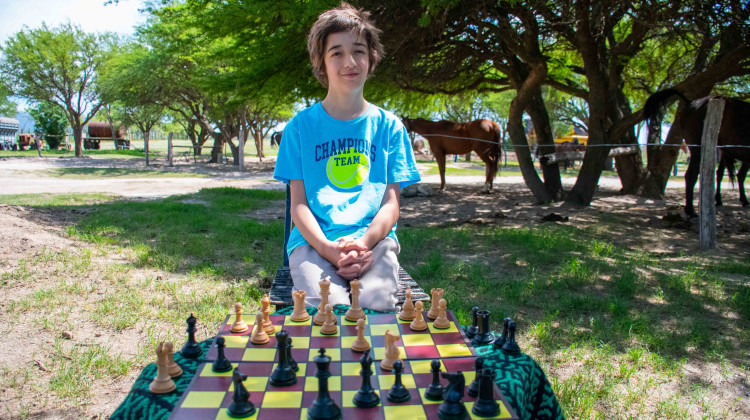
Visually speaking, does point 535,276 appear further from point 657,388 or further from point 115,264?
point 115,264

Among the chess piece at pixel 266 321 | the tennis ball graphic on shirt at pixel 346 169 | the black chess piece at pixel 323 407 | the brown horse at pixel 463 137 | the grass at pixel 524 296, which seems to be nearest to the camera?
the black chess piece at pixel 323 407

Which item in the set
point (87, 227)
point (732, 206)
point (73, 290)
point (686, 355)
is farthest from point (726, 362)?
point (732, 206)

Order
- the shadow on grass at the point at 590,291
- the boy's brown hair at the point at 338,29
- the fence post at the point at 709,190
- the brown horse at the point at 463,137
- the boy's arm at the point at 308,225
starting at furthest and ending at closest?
1. the brown horse at the point at 463,137
2. the fence post at the point at 709,190
3. the shadow on grass at the point at 590,291
4. the boy's brown hair at the point at 338,29
5. the boy's arm at the point at 308,225

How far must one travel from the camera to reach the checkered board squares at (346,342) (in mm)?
1604

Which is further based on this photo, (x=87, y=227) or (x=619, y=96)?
(x=619, y=96)

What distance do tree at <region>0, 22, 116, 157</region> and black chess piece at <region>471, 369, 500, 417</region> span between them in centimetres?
3372

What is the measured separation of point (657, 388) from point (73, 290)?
4.44m

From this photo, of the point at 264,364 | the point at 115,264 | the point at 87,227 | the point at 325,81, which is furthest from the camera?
the point at 87,227

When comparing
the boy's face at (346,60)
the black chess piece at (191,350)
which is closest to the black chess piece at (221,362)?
the black chess piece at (191,350)

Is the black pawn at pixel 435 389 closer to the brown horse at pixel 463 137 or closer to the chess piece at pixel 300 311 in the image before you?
the chess piece at pixel 300 311

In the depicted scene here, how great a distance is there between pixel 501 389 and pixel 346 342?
531 mm

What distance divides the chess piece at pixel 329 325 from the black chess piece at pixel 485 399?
675 mm

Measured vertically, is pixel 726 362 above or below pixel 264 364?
below

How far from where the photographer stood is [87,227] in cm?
671
